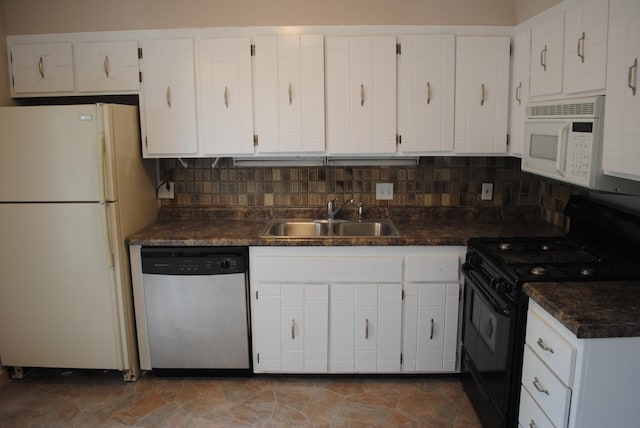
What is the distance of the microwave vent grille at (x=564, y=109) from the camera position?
201 cm

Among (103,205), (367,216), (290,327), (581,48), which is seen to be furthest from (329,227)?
(581,48)

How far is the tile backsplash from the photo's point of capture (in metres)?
3.24

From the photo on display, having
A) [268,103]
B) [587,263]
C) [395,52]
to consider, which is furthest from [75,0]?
[587,263]

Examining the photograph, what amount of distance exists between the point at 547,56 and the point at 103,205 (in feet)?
8.15

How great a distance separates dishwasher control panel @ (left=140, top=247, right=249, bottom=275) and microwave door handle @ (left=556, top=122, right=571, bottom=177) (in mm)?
1680

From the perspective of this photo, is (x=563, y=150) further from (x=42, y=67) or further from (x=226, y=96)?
(x=42, y=67)

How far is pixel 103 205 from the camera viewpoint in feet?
8.65

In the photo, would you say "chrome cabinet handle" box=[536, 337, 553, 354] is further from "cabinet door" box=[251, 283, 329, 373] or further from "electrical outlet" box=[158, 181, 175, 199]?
"electrical outlet" box=[158, 181, 175, 199]

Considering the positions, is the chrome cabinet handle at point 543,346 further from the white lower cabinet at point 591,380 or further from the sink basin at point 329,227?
the sink basin at point 329,227

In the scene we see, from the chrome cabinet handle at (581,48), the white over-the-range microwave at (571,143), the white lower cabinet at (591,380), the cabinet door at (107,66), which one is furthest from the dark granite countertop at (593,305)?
the cabinet door at (107,66)

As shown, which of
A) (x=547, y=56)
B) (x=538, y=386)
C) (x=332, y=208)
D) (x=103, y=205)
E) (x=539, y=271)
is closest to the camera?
(x=538, y=386)

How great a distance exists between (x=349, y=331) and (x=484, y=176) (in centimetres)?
140

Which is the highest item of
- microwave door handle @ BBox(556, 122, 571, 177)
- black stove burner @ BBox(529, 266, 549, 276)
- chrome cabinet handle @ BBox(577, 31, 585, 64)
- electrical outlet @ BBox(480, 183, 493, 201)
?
chrome cabinet handle @ BBox(577, 31, 585, 64)

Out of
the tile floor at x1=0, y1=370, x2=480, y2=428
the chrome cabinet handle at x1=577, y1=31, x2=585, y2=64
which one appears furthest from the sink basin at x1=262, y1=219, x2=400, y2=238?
the chrome cabinet handle at x1=577, y1=31, x2=585, y2=64
